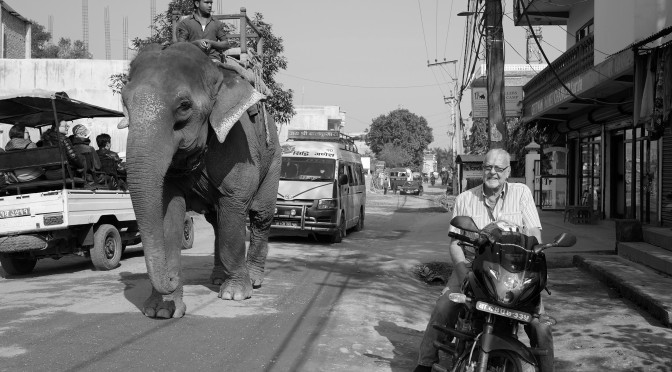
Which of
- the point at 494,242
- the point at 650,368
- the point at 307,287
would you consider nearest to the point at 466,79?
the point at 307,287

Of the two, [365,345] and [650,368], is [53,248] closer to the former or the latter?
[365,345]

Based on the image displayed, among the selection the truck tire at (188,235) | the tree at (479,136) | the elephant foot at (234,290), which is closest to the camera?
the elephant foot at (234,290)

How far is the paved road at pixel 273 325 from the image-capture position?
5.91 meters

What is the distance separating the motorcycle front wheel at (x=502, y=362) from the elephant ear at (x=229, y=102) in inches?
149

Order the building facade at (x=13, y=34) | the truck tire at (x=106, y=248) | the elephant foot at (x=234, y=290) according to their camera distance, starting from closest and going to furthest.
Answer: the elephant foot at (x=234, y=290) < the truck tire at (x=106, y=248) < the building facade at (x=13, y=34)

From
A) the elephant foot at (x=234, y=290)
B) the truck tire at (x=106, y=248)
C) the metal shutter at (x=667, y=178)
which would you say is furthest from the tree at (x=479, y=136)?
the elephant foot at (x=234, y=290)

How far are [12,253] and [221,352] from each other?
5916 millimetres

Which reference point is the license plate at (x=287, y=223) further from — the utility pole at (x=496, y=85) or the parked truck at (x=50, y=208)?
the utility pole at (x=496, y=85)

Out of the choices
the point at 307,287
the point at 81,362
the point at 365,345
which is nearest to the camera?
the point at 81,362

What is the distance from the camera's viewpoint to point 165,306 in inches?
282

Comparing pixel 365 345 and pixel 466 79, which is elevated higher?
pixel 466 79

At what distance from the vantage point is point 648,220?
54.2 ft

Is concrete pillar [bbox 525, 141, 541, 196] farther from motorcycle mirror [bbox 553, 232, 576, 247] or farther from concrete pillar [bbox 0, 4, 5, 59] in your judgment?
concrete pillar [bbox 0, 4, 5, 59]

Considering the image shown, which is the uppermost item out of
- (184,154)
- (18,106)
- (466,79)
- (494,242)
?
(466,79)
